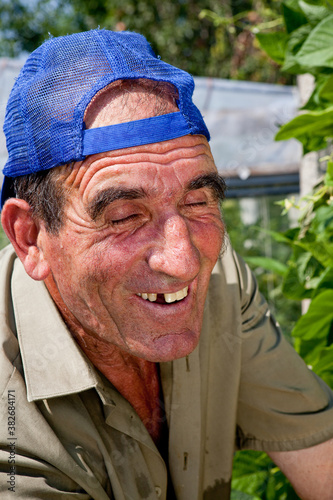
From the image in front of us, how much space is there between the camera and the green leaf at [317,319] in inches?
76.9

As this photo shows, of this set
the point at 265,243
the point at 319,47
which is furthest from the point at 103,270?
the point at 265,243

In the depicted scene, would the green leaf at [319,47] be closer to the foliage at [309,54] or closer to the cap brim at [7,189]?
the foliage at [309,54]

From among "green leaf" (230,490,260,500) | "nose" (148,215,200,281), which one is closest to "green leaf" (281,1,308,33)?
"nose" (148,215,200,281)

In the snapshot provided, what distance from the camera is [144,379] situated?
1.82 m

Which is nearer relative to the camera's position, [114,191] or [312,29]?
[114,191]

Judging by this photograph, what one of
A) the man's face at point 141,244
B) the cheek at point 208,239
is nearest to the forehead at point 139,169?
the man's face at point 141,244

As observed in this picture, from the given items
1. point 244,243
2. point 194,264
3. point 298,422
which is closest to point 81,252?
point 194,264

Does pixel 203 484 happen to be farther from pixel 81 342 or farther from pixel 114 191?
pixel 114 191

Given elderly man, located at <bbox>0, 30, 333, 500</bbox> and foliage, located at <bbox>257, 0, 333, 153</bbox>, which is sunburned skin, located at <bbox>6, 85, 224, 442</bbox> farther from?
foliage, located at <bbox>257, 0, 333, 153</bbox>

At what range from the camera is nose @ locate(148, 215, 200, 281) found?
143 cm

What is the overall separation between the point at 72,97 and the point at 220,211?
1.65ft

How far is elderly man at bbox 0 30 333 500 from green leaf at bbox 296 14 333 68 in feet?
2.03

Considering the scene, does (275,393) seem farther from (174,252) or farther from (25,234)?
(25,234)

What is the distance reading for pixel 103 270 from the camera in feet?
4.76
